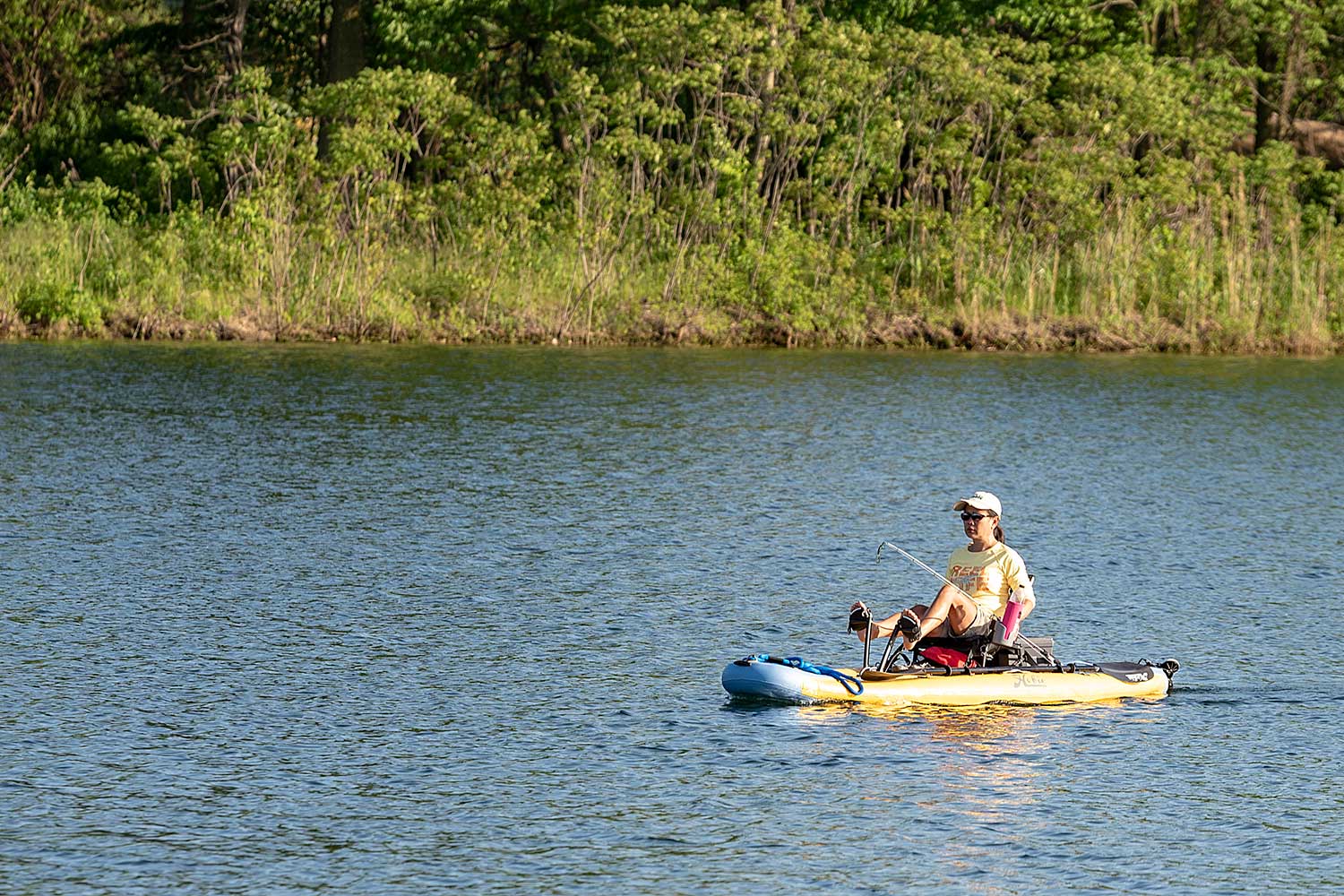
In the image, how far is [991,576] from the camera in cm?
1230

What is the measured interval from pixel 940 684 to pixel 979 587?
766 mm

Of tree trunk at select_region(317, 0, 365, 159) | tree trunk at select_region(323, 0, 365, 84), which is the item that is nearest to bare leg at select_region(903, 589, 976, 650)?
tree trunk at select_region(317, 0, 365, 159)

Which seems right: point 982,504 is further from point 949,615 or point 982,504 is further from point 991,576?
point 949,615

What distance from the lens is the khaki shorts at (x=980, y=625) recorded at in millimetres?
12266

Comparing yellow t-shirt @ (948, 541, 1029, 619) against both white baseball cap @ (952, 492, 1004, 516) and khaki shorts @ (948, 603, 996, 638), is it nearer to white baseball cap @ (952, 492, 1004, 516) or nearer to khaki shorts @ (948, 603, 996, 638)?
khaki shorts @ (948, 603, 996, 638)

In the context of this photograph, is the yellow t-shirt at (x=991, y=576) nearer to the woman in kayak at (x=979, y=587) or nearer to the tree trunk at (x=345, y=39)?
the woman in kayak at (x=979, y=587)

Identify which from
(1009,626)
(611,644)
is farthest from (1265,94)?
(1009,626)

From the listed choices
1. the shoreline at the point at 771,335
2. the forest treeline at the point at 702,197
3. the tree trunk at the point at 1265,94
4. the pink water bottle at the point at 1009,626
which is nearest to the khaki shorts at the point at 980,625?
the pink water bottle at the point at 1009,626

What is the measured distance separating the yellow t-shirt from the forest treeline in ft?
78.5

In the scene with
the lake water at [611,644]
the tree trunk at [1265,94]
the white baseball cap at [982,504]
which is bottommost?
the lake water at [611,644]

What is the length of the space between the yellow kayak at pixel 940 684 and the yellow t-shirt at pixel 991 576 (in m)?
0.47

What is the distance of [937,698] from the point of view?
11.8 m

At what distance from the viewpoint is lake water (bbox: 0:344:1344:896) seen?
916cm

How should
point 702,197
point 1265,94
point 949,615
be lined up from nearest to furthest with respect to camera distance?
1. point 949,615
2. point 702,197
3. point 1265,94
